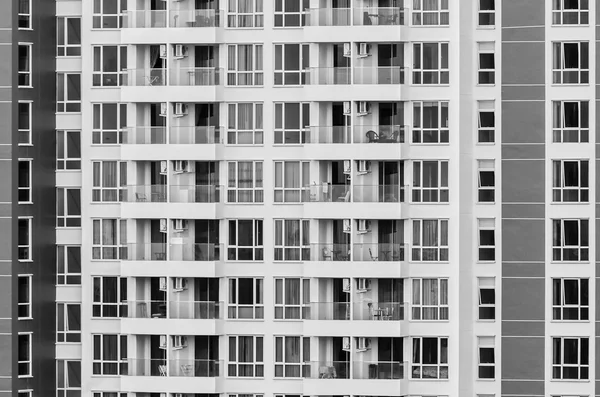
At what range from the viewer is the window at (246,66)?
35.1 metres

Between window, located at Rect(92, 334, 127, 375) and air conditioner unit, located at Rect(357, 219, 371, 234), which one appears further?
window, located at Rect(92, 334, 127, 375)

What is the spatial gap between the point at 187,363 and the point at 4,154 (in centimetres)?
978

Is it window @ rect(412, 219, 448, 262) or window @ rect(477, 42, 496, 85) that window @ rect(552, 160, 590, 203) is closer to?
window @ rect(477, 42, 496, 85)

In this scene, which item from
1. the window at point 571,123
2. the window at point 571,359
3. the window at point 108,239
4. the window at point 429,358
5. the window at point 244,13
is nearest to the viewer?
the window at point 571,359

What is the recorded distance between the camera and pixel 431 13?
34.6 metres

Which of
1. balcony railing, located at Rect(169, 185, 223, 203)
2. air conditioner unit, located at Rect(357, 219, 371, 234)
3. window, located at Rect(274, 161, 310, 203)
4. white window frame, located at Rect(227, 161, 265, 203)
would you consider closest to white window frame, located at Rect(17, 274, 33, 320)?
balcony railing, located at Rect(169, 185, 223, 203)

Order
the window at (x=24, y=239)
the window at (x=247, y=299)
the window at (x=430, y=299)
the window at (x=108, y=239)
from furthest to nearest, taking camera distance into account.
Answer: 1. the window at (x=108, y=239)
2. the window at (x=247, y=299)
3. the window at (x=430, y=299)
4. the window at (x=24, y=239)

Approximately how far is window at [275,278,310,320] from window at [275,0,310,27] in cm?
929

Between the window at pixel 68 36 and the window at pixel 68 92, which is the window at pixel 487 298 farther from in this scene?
the window at pixel 68 36

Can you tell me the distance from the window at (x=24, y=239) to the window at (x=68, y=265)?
71.8 inches

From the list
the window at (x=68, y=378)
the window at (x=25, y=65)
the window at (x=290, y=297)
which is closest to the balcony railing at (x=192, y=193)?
the window at (x=290, y=297)

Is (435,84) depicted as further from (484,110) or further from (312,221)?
(312,221)

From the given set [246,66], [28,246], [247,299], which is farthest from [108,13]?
[247,299]

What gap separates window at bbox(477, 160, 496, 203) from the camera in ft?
112
